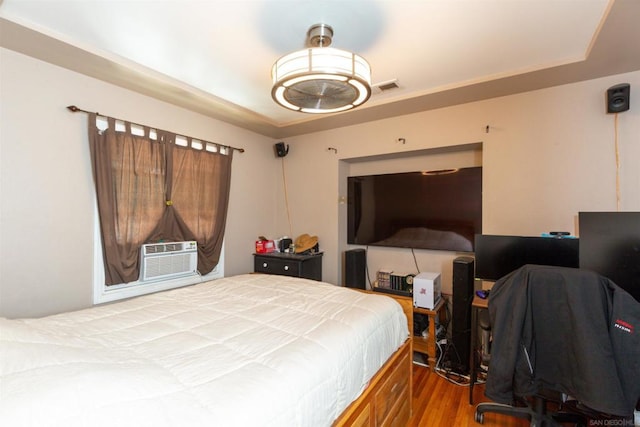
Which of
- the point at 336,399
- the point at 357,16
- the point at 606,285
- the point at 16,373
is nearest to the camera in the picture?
the point at 16,373

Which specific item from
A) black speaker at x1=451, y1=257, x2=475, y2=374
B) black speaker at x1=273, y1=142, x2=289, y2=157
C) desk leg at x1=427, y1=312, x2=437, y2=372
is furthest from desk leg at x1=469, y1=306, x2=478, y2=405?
black speaker at x1=273, y1=142, x2=289, y2=157

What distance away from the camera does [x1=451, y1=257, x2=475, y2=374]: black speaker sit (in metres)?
2.52

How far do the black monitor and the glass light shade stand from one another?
1904 mm

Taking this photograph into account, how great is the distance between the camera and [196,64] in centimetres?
223

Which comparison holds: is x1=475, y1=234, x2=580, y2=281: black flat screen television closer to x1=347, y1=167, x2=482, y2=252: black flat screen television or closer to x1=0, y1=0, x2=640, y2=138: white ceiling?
x1=347, y1=167, x2=482, y2=252: black flat screen television

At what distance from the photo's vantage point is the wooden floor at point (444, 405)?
6.43ft

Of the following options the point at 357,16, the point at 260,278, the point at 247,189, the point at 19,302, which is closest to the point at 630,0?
the point at 357,16

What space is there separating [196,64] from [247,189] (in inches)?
64.7

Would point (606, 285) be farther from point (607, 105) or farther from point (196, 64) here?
point (196, 64)

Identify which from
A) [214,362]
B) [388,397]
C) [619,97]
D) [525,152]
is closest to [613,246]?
[525,152]

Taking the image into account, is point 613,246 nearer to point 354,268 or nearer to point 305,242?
point 354,268

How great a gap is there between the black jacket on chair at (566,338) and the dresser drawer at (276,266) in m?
2.05

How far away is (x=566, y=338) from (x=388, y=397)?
988 millimetres

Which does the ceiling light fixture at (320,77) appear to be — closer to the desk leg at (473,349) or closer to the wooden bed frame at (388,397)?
the wooden bed frame at (388,397)
